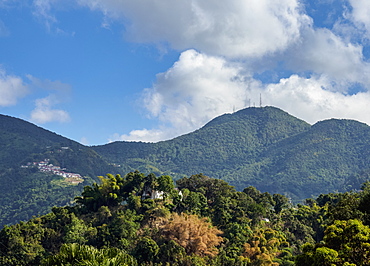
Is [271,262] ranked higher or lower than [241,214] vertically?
lower

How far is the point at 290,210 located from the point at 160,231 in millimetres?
22637

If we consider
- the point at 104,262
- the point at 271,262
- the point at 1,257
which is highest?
the point at 104,262

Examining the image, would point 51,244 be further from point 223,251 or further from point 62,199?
point 62,199

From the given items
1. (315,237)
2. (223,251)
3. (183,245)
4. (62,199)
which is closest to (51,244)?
(183,245)

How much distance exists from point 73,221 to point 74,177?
15888cm

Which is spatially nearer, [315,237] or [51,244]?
[51,244]

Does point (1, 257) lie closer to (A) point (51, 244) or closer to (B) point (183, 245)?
(A) point (51, 244)

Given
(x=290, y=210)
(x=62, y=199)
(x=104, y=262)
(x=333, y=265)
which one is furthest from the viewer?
(x=62, y=199)

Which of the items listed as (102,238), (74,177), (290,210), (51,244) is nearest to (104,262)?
(102,238)

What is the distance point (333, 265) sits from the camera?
19.8 metres

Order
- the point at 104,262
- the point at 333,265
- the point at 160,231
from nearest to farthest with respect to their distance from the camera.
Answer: the point at 104,262 → the point at 333,265 → the point at 160,231

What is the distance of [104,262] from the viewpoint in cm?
1475

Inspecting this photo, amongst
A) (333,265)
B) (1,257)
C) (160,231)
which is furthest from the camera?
(160,231)

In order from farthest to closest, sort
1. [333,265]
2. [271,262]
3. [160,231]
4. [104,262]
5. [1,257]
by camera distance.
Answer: [160,231], [1,257], [271,262], [333,265], [104,262]
